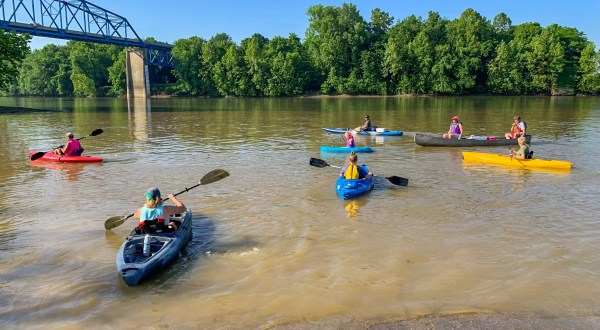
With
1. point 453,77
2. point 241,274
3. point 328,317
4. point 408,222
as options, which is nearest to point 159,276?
point 241,274

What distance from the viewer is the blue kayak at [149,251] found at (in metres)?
6.95

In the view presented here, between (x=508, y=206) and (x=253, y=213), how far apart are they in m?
6.06

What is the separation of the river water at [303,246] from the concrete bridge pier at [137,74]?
266 feet

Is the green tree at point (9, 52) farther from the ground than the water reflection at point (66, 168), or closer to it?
farther from the ground

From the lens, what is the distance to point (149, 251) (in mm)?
7586

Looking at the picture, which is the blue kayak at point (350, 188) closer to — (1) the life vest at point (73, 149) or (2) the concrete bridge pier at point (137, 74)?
(1) the life vest at point (73, 149)

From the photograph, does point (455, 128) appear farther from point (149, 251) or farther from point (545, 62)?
point (545, 62)

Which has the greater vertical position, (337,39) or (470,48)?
(337,39)


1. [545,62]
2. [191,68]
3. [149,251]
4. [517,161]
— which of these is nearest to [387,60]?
[545,62]

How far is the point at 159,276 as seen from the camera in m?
7.44

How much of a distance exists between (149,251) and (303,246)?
2.73 meters

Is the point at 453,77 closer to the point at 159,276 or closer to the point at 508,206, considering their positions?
the point at 508,206

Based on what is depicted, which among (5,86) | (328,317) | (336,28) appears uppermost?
(336,28)

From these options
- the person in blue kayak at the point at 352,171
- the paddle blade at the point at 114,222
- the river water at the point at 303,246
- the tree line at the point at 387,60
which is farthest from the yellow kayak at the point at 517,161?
the tree line at the point at 387,60
